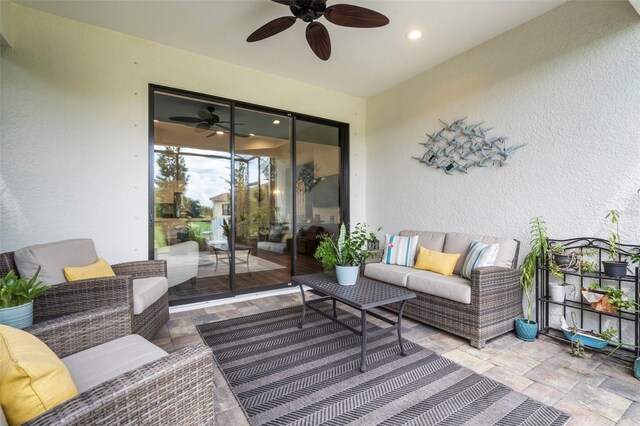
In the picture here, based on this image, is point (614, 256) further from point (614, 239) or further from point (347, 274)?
point (347, 274)

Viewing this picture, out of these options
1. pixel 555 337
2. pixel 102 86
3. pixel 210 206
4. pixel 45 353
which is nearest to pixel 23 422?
pixel 45 353

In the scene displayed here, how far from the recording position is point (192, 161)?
11.9 feet

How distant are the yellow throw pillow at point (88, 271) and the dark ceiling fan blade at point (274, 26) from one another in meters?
2.45

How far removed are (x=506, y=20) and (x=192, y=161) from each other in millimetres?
3801

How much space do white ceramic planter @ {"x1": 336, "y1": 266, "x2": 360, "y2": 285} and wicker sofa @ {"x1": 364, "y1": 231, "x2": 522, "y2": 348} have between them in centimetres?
81

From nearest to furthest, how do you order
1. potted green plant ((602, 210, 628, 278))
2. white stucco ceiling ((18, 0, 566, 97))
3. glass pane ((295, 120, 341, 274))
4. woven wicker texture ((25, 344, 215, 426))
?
woven wicker texture ((25, 344, 215, 426)) → potted green plant ((602, 210, 628, 278)) → white stucco ceiling ((18, 0, 566, 97)) → glass pane ((295, 120, 341, 274))

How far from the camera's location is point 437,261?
10.5 ft

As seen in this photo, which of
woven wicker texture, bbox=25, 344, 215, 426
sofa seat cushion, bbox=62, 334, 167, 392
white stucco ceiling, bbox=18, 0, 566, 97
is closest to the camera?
woven wicker texture, bbox=25, 344, 215, 426

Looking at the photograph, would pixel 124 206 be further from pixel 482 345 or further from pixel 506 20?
pixel 506 20

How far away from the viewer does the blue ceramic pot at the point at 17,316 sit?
154cm

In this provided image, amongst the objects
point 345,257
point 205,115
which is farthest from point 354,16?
point 205,115

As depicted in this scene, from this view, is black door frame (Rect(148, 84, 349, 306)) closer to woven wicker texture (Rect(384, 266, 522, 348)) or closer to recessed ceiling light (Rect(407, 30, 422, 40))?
recessed ceiling light (Rect(407, 30, 422, 40))

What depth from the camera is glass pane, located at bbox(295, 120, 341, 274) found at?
4.51 m

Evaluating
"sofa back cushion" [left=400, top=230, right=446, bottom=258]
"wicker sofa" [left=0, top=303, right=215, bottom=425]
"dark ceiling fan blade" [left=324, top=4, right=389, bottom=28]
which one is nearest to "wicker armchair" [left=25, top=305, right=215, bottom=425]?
"wicker sofa" [left=0, top=303, right=215, bottom=425]
